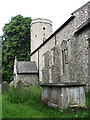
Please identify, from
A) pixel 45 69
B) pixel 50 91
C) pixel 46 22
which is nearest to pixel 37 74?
pixel 45 69

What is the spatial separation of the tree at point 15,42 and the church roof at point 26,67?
17.1 ft

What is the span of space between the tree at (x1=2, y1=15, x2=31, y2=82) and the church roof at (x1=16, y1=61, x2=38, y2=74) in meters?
5.20

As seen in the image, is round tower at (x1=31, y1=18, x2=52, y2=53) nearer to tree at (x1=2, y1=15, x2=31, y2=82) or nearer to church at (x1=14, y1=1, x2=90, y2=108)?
tree at (x1=2, y1=15, x2=31, y2=82)

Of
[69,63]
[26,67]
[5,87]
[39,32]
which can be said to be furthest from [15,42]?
[69,63]

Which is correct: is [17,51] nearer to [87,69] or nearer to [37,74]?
[37,74]

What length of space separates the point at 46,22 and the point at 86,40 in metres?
18.0

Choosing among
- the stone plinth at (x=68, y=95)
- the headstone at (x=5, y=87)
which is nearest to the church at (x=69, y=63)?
the stone plinth at (x=68, y=95)

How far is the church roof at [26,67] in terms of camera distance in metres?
21.8

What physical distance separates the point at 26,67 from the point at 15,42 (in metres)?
7.78

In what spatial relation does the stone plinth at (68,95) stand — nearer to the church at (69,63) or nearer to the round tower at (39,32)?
the church at (69,63)

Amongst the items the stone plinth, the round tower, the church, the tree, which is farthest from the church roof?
the stone plinth

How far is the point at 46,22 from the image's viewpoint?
2772 cm

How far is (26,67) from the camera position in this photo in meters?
23.0

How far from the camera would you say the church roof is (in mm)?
21803
